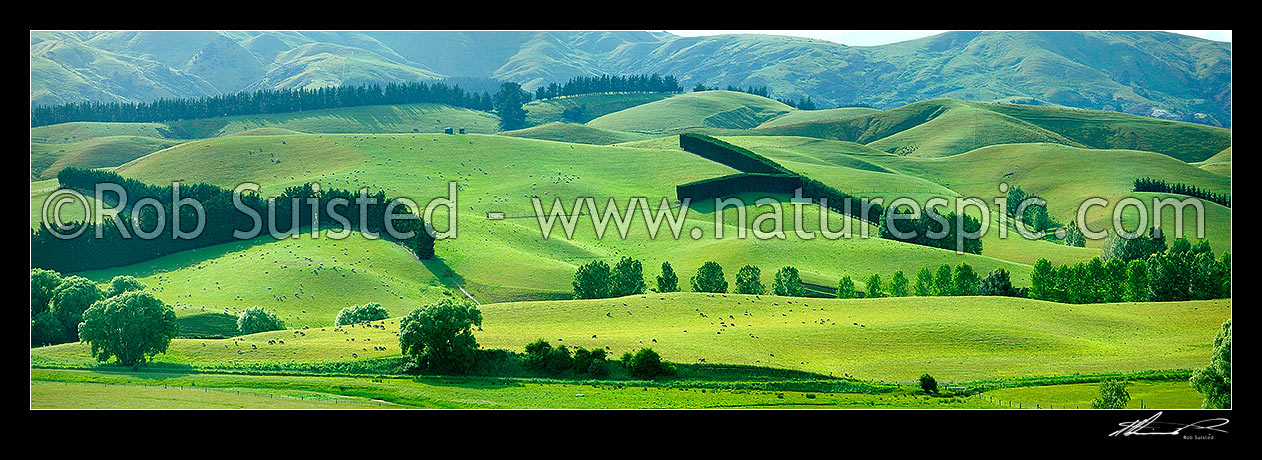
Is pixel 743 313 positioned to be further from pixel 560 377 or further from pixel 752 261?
pixel 752 261

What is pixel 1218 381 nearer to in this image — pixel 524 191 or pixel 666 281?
pixel 666 281

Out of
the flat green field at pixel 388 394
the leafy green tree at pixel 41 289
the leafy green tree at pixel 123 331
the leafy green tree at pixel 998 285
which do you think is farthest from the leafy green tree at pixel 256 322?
the leafy green tree at pixel 998 285

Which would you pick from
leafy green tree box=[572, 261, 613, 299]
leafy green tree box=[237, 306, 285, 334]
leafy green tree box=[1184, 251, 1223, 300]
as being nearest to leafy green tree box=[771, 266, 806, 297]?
leafy green tree box=[572, 261, 613, 299]

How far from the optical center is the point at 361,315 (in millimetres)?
84438

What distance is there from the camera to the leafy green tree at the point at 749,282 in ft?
324

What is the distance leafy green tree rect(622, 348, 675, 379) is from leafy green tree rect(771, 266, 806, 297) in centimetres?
3987

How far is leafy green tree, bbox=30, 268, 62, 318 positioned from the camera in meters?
79.4

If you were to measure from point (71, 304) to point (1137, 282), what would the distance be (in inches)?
3450

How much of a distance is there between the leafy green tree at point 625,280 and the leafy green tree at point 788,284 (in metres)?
13.0

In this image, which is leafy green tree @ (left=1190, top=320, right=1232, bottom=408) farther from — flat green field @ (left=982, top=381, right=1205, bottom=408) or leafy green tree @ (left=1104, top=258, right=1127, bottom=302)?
leafy green tree @ (left=1104, top=258, right=1127, bottom=302)

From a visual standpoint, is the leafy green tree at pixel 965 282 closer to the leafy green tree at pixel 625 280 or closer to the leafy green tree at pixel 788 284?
the leafy green tree at pixel 788 284

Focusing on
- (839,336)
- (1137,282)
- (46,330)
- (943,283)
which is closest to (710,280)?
(943,283)

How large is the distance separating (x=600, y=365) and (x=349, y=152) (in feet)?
402

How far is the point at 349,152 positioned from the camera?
173m
